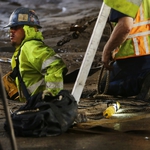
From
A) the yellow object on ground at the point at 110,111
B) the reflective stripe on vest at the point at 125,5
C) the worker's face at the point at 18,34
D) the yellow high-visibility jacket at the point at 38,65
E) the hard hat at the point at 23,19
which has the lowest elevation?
the yellow object on ground at the point at 110,111

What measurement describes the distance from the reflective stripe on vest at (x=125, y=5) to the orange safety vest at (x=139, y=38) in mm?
516

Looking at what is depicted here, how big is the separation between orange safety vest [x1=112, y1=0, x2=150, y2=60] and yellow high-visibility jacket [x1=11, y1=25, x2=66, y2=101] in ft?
2.40

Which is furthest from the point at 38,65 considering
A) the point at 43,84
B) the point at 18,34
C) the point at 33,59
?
the point at 18,34

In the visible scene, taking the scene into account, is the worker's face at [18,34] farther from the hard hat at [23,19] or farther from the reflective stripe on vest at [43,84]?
the reflective stripe on vest at [43,84]

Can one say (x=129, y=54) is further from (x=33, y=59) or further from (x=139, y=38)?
(x=33, y=59)

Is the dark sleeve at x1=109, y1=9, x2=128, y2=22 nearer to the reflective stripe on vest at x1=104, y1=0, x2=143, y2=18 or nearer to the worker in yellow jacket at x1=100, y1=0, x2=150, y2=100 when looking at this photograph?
the worker in yellow jacket at x1=100, y1=0, x2=150, y2=100

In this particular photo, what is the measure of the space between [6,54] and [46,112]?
6896 mm

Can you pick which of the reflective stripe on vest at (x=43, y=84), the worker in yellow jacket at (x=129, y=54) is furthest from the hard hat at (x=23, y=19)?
the worker in yellow jacket at (x=129, y=54)

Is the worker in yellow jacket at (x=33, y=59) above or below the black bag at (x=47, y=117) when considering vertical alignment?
above

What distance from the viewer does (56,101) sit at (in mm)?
4332

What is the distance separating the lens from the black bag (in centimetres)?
414

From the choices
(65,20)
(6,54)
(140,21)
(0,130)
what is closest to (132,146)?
(0,130)

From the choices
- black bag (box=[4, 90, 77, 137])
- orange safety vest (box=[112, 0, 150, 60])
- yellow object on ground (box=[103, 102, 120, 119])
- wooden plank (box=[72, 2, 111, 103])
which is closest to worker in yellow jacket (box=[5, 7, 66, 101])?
black bag (box=[4, 90, 77, 137])

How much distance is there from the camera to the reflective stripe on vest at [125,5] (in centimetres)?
451
